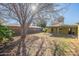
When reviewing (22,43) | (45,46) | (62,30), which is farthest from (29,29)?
(62,30)

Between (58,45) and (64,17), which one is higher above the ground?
(64,17)

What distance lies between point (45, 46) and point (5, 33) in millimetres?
587

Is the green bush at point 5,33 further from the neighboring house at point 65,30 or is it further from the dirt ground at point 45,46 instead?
the neighboring house at point 65,30

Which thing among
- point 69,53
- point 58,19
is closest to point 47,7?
point 58,19

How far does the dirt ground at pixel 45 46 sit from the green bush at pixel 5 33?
9 cm

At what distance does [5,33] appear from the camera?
330 cm

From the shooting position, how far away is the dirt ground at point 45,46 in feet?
10.8

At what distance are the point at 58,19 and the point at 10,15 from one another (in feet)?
2.20

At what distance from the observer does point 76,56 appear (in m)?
3.28

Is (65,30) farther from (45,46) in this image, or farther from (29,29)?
(29,29)

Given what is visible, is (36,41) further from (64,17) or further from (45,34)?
(64,17)

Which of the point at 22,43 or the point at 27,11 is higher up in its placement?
the point at 27,11

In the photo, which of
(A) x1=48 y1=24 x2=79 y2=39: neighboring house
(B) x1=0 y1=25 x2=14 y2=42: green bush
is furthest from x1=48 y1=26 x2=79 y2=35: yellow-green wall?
(B) x1=0 y1=25 x2=14 y2=42: green bush

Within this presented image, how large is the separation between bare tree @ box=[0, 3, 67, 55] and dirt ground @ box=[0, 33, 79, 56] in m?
0.16
